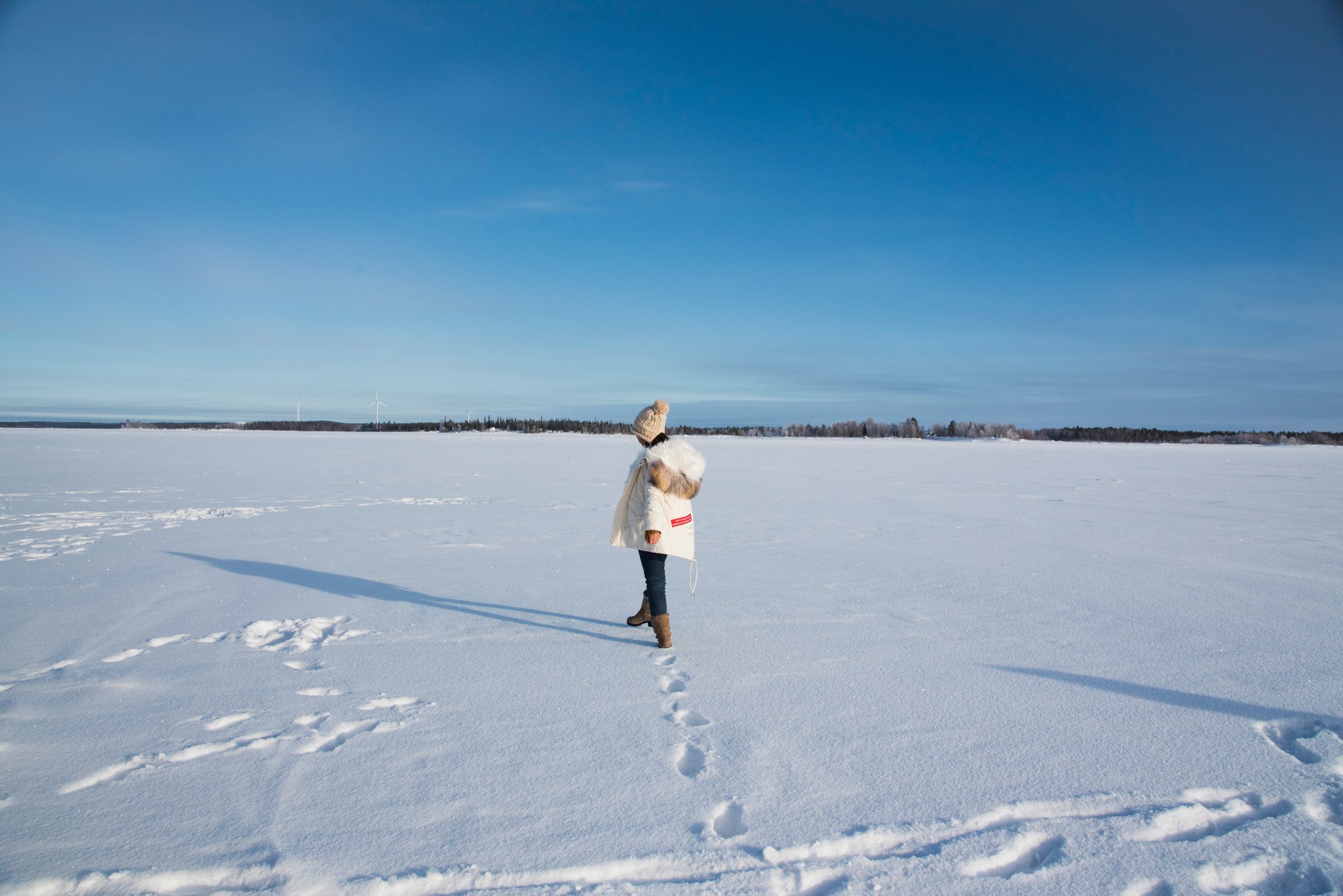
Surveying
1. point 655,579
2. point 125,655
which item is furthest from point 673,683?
point 125,655

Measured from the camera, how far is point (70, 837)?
2150mm

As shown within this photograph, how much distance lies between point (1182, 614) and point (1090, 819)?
3114mm

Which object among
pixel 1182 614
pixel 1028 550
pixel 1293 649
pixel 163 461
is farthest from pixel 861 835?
pixel 163 461

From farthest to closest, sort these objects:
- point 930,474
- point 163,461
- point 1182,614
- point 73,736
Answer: point 163,461 → point 930,474 → point 1182,614 → point 73,736

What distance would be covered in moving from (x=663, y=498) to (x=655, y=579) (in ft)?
1.59

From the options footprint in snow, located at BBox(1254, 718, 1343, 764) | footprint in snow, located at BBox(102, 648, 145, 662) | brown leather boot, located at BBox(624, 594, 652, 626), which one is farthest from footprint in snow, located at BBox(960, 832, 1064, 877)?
A: footprint in snow, located at BBox(102, 648, 145, 662)

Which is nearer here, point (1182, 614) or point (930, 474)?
point (1182, 614)

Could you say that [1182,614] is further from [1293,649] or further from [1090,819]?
[1090,819]

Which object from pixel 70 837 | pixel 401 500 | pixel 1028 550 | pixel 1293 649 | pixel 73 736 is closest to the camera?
pixel 70 837

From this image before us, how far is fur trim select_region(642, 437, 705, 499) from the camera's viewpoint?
3930 millimetres

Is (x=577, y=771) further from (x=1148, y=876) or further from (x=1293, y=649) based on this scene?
(x=1293, y=649)

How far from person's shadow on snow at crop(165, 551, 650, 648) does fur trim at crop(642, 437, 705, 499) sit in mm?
985

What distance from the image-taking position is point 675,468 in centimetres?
397

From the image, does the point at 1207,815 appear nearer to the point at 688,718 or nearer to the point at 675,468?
the point at 688,718
